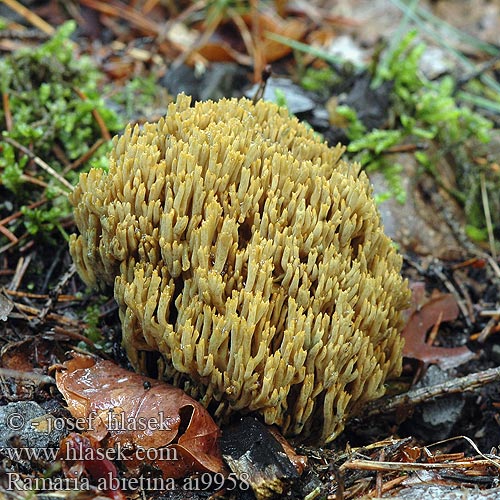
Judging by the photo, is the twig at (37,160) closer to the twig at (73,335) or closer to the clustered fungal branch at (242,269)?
the clustered fungal branch at (242,269)

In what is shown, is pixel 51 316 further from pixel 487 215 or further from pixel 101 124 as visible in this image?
pixel 487 215

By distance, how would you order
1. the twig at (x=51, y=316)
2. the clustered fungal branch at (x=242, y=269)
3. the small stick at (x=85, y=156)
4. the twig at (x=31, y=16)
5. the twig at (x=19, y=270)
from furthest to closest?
the twig at (x=31, y=16) → the small stick at (x=85, y=156) → the twig at (x=19, y=270) → the twig at (x=51, y=316) → the clustered fungal branch at (x=242, y=269)

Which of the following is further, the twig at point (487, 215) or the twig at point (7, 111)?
the twig at point (487, 215)

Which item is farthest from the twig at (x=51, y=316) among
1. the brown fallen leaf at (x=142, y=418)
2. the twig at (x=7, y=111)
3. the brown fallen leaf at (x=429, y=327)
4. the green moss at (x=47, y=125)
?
the brown fallen leaf at (x=429, y=327)

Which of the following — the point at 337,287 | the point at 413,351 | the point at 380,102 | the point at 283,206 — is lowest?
the point at 413,351

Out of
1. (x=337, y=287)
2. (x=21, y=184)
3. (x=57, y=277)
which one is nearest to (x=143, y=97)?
(x=21, y=184)

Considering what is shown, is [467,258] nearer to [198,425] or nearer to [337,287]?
[337,287]
